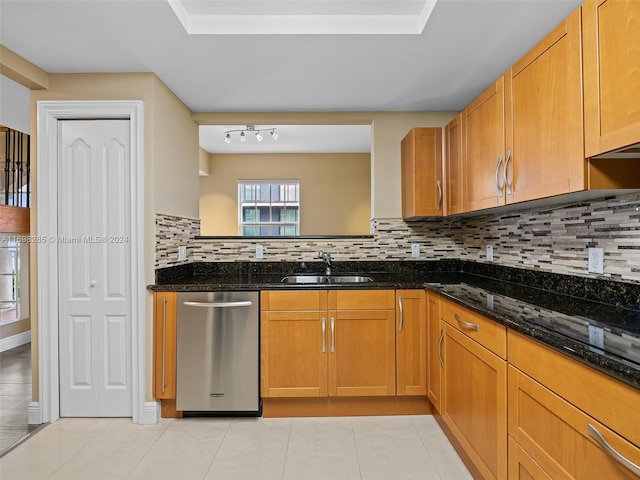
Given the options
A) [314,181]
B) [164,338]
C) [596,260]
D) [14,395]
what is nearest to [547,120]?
[596,260]

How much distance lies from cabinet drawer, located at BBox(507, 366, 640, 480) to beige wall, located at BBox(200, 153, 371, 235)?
4.81 m

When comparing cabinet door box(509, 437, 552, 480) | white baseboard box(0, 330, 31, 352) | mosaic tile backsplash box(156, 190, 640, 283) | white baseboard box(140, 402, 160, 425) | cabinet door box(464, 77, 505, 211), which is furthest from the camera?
white baseboard box(0, 330, 31, 352)

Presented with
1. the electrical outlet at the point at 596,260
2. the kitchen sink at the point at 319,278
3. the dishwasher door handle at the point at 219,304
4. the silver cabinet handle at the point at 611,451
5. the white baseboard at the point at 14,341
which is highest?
the electrical outlet at the point at 596,260

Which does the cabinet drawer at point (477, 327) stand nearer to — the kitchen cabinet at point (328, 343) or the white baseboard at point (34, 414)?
the kitchen cabinet at point (328, 343)

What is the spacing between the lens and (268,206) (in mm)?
6230

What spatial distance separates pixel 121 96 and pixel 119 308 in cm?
140

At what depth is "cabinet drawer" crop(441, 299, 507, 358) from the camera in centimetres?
146

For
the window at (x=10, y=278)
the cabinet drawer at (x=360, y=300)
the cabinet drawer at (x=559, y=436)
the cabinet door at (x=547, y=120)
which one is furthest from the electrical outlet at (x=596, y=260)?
the window at (x=10, y=278)

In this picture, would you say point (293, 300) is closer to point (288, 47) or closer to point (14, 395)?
point (288, 47)

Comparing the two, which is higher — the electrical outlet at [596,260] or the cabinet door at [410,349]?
the electrical outlet at [596,260]

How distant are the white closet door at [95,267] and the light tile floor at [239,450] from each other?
0.21 meters

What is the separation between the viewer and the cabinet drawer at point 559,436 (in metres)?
0.90

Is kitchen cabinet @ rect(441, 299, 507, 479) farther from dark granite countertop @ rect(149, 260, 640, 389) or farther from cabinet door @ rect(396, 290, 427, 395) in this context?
cabinet door @ rect(396, 290, 427, 395)

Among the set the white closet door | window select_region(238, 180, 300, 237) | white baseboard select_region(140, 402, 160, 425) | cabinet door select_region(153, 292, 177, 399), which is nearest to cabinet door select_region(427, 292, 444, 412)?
cabinet door select_region(153, 292, 177, 399)
